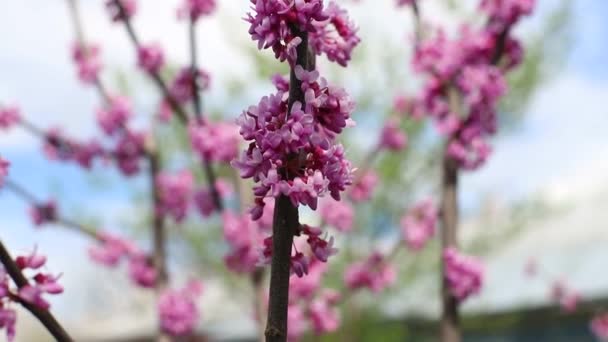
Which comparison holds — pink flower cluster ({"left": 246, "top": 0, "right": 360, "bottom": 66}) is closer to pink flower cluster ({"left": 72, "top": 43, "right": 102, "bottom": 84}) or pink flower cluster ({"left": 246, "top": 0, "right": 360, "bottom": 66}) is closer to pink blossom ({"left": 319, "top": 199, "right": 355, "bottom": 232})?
pink blossom ({"left": 319, "top": 199, "right": 355, "bottom": 232})

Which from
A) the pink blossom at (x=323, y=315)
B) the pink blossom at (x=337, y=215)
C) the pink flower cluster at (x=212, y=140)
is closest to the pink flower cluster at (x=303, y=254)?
the pink blossom at (x=323, y=315)

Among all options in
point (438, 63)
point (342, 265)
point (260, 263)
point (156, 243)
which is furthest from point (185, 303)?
point (342, 265)

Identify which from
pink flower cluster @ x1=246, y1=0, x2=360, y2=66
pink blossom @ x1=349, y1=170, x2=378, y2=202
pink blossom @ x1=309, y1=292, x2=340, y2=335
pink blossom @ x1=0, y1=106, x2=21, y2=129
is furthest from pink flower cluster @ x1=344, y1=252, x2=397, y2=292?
pink flower cluster @ x1=246, y1=0, x2=360, y2=66

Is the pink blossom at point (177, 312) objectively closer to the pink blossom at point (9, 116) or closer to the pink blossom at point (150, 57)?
the pink blossom at point (150, 57)

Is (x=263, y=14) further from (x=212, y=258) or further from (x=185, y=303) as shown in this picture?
(x=212, y=258)

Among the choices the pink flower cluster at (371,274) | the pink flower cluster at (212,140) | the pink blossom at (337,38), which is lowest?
the pink blossom at (337,38)
